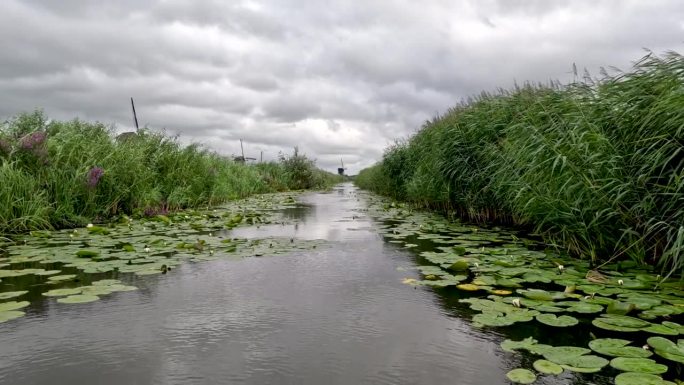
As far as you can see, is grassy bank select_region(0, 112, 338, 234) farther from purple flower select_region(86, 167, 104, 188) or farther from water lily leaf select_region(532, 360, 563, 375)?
water lily leaf select_region(532, 360, 563, 375)

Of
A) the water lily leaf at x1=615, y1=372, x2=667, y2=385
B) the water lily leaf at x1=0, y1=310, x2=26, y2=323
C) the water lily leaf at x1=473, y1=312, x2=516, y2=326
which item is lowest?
the water lily leaf at x1=615, y1=372, x2=667, y2=385

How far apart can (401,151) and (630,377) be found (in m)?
11.0

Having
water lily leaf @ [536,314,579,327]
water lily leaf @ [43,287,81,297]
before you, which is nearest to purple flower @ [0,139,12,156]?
water lily leaf @ [43,287,81,297]

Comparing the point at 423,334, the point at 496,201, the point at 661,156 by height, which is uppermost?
the point at 661,156

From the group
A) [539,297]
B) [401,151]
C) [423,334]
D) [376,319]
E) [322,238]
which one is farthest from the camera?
[401,151]

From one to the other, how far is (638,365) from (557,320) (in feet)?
1.83

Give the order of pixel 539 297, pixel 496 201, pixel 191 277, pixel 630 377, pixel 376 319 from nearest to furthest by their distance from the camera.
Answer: pixel 630 377
pixel 376 319
pixel 539 297
pixel 191 277
pixel 496 201

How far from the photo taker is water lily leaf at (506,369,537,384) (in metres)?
1.70

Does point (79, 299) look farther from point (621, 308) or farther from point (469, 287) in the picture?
point (621, 308)

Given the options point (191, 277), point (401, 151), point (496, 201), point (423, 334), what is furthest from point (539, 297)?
point (401, 151)

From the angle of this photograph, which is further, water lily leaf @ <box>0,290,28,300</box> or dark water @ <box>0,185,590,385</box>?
water lily leaf @ <box>0,290,28,300</box>

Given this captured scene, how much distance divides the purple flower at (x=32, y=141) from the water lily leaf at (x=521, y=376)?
22.9 ft

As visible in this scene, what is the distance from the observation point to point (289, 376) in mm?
1772

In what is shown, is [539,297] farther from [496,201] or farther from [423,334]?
[496,201]
